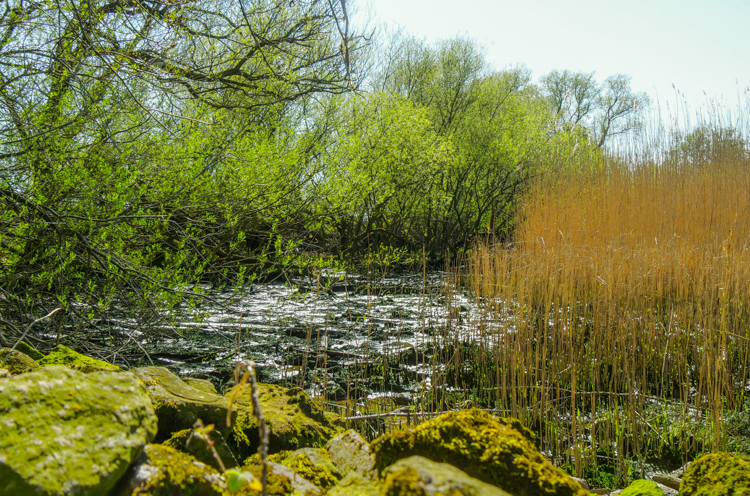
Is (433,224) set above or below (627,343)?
above

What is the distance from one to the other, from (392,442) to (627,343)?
3598 millimetres

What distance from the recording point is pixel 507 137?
45.4ft

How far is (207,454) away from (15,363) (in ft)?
4.18

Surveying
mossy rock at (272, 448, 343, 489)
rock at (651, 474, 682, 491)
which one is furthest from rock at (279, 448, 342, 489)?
rock at (651, 474, 682, 491)

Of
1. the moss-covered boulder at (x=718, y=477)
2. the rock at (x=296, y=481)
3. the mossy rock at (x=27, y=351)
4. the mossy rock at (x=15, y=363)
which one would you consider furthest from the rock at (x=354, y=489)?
the mossy rock at (x=27, y=351)

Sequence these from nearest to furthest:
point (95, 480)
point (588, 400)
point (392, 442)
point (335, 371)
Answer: point (95, 480), point (392, 442), point (588, 400), point (335, 371)

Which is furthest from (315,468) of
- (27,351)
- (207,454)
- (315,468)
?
(27,351)

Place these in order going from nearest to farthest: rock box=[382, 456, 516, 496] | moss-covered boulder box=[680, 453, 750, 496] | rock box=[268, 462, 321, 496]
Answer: rock box=[382, 456, 516, 496], rock box=[268, 462, 321, 496], moss-covered boulder box=[680, 453, 750, 496]

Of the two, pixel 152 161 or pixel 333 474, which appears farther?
pixel 152 161

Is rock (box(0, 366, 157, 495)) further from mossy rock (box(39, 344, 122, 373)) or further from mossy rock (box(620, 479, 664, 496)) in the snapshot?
mossy rock (box(620, 479, 664, 496))

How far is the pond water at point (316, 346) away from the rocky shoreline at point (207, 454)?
146 cm

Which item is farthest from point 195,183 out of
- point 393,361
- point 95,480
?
point 95,480

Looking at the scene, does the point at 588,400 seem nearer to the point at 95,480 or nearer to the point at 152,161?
the point at 95,480

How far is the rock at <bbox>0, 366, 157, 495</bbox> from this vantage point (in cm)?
104
